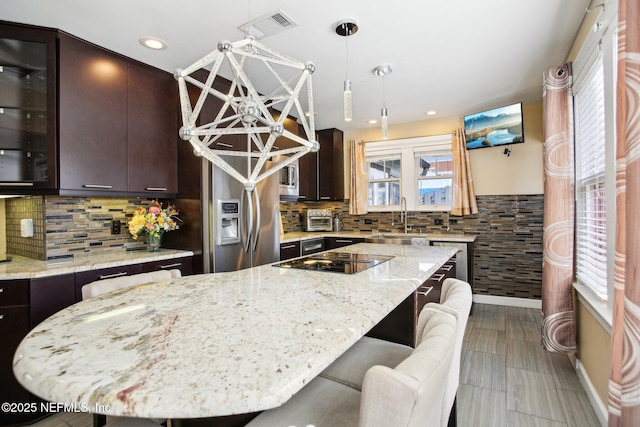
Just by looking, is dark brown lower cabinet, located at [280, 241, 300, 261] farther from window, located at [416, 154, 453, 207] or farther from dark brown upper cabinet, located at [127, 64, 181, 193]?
window, located at [416, 154, 453, 207]

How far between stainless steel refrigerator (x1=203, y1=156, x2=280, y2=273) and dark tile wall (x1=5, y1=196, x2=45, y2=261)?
1212 millimetres

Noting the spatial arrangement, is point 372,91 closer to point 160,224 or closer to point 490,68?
point 490,68

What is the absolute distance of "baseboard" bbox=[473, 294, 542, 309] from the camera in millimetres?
3900

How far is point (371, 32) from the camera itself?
2.27 metres

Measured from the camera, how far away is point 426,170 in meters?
4.59

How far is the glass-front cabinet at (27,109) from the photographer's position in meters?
2.13

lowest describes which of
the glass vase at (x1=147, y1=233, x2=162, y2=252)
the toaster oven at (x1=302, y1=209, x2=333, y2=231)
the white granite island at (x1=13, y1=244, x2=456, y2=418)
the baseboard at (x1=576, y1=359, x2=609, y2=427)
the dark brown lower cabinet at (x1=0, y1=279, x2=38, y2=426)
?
the baseboard at (x1=576, y1=359, x2=609, y2=427)

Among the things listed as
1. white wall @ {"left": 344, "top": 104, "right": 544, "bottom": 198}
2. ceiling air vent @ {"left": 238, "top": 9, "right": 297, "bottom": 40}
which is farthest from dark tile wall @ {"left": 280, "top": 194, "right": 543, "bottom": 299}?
ceiling air vent @ {"left": 238, "top": 9, "right": 297, "bottom": 40}

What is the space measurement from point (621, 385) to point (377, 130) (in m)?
4.21

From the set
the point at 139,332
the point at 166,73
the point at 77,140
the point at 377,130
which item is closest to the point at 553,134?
the point at 377,130

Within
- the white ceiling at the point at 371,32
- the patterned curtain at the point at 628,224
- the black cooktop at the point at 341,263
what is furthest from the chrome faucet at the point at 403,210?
the patterned curtain at the point at 628,224

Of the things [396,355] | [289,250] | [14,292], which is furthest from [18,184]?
[396,355]

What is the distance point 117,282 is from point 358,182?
12.6 ft

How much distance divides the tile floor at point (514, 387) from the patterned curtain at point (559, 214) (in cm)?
25
